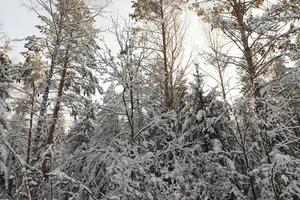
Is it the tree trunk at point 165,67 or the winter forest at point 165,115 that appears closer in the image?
the winter forest at point 165,115

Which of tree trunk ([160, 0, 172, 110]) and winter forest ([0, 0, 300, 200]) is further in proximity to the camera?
tree trunk ([160, 0, 172, 110])

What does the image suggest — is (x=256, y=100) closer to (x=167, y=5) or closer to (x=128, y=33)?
(x=128, y=33)

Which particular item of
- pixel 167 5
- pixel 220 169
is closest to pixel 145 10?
pixel 167 5

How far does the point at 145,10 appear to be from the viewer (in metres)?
12.9

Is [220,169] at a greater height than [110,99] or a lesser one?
lesser

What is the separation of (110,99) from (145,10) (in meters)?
4.98

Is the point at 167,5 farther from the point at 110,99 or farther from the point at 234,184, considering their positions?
the point at 234,184

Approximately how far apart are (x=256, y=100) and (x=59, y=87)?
8.70 metres

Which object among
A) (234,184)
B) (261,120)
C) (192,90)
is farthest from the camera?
(192,90)

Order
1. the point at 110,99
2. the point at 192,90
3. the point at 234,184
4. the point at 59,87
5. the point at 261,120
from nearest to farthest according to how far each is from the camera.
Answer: the point at 261,120
the point at 234,184
the point at 110,99
the point at 192,90
the point at 59,87

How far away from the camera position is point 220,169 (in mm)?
8375

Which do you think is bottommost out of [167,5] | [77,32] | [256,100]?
[256,100]

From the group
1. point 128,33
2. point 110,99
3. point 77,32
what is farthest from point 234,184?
point 77,32

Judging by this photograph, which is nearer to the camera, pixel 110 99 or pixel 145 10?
pixel 110 99
